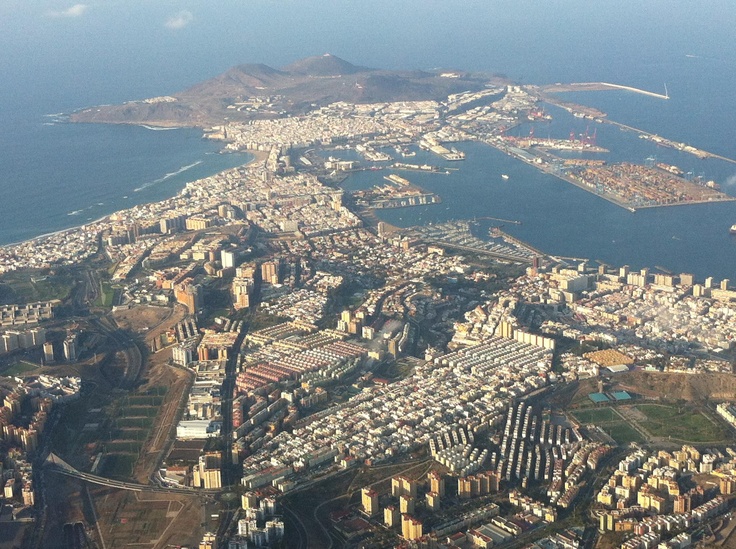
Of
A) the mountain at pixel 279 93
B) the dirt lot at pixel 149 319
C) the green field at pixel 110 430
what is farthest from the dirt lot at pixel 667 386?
the mountain at pixel 279 93

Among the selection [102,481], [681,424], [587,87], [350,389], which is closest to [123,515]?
[102,481]

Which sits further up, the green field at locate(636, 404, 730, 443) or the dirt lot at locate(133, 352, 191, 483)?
the dirt lot at locate(133, 352, 191, 483)

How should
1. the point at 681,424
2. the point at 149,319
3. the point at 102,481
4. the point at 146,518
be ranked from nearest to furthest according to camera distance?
the point at 146,518 < the point at 102,481 < the point at 681,424 < the point at 149,319

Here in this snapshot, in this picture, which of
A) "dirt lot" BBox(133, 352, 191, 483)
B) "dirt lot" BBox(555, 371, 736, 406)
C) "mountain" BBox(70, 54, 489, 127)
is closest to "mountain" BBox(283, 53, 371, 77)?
"mountain" BBox(70, 54, 489, 127)

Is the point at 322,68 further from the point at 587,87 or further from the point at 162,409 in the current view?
the point at 162,409

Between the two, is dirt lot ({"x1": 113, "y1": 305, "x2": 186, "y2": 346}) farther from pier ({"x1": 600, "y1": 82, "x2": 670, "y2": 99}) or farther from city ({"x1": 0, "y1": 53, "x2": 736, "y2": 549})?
pier ({"x1": 600, "y1": 82, "x2": 670, "y2": 99})

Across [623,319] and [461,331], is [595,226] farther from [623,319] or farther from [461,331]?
[461,331]

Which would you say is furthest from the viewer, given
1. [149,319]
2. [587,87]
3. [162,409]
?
[587,87]

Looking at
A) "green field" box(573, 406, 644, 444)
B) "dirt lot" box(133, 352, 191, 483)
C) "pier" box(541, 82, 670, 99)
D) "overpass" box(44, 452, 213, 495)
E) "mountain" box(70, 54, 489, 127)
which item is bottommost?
"pier" box(541, 82, 670, 99)
